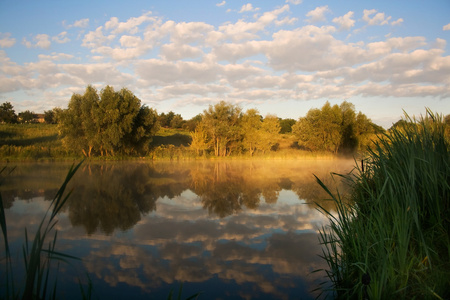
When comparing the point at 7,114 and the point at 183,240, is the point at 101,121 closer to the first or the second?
the point at 183,240

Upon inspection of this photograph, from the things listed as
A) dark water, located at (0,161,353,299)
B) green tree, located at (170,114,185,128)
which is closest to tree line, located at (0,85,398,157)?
dark water, located at (0,161,353,299)

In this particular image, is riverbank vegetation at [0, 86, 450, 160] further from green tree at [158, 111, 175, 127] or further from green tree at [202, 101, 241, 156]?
green tree at [158, 111, 175, 127]

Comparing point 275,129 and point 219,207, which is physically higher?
point 275,129

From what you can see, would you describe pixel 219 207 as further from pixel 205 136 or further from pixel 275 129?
pixel 275 129

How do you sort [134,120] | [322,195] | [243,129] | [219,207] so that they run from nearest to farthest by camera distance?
[219,207]
[322,195]
[134,120]
[243,129]

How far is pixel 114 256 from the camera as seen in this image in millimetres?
5629

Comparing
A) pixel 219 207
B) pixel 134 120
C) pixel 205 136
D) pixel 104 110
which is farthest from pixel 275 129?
pixel 219 207

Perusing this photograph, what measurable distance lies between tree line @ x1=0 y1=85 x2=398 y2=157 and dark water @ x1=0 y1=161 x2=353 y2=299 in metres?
17.1

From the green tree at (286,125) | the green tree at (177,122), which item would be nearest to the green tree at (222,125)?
the green tree at (177,122)

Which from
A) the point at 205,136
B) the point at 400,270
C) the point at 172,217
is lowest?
the point at 172,217

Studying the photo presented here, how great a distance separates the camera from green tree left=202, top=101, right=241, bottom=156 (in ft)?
117

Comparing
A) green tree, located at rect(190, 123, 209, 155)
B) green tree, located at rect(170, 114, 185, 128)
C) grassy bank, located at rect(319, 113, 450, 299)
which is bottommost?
grassy bank, located at rect(319, 113, 450, 299)

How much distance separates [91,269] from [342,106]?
41787 millimetres

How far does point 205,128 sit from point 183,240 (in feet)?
98.8
